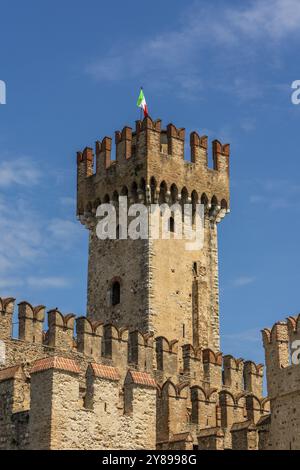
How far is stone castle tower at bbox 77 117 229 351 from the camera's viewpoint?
3966 centimetres

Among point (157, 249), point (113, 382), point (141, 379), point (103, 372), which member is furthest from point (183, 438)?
point (157, 249)

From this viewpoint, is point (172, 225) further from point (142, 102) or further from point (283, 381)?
point (283, 381)

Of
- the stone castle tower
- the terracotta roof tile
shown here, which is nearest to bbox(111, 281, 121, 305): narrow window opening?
the stone castle tower

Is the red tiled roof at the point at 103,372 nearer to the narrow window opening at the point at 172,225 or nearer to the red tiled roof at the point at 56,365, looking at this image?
the red tiled roof at the point at 56,365

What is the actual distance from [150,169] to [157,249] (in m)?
3.05

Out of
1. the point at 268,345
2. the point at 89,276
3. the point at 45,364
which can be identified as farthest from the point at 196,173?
the point at 45,364

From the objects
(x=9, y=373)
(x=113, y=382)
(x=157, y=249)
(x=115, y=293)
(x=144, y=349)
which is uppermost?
(x=157, y=249)

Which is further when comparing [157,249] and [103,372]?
[157,249]

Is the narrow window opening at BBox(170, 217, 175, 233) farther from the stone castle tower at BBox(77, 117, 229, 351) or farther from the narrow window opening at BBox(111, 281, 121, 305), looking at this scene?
the narrow window opening at BBox(111, 281, 121, 305)

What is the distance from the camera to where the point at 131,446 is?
2314cm

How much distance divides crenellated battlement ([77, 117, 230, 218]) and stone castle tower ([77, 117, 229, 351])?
0.04 metres

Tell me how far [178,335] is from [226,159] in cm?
839

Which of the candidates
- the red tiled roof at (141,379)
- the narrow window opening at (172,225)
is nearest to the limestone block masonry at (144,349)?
the red tiled roof at (141,379)

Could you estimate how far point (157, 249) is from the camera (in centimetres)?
4012
